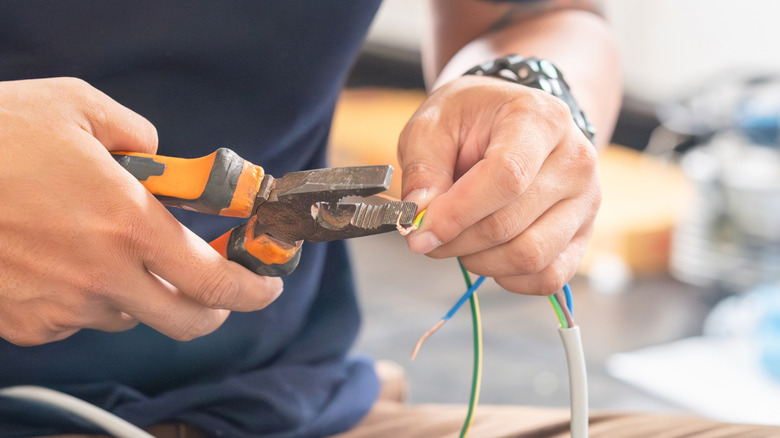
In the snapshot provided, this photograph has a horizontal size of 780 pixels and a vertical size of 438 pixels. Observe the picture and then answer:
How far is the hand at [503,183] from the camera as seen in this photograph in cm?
52

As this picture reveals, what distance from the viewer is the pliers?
19.2 inches

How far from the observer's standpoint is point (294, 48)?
27.1 inches

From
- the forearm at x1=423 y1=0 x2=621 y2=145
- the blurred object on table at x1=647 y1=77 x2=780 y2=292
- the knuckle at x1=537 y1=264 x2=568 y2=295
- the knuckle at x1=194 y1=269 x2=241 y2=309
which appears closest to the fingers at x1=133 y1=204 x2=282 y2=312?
the knuckle at x1=194 y1=269 x2=241 y2=309

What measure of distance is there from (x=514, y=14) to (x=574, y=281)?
148 cm

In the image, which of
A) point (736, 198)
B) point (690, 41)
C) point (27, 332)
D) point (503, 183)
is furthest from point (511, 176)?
point (690, 41)

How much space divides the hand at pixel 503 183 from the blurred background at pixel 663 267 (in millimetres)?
1087

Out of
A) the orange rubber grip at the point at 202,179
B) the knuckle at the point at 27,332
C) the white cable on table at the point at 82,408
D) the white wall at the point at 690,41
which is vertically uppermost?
the orange rubber grip at the point at 202,179

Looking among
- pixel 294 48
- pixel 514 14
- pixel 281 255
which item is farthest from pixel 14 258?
pixel 514 14

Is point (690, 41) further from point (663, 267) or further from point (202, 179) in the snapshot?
→ point (202, 179)

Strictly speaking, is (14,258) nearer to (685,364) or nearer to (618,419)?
(618,419)

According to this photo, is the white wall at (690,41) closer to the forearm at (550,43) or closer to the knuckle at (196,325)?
the forearm at (550,43)

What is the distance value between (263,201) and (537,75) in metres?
0.30

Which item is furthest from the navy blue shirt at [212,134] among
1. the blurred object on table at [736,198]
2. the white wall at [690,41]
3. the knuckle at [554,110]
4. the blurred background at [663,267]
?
the white wall at [690,41]

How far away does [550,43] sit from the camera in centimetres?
81
